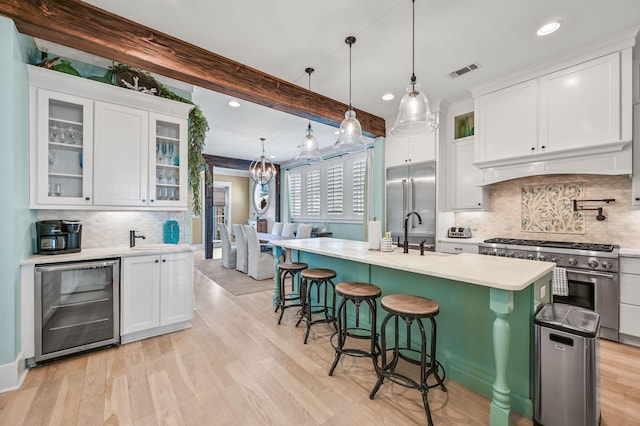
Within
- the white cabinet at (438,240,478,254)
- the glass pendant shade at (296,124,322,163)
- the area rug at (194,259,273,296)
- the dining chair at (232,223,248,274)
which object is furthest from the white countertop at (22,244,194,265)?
the white cabinet at (438,240,478,254)

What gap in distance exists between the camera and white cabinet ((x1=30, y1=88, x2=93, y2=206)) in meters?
2.41

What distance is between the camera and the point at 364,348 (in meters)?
2.55

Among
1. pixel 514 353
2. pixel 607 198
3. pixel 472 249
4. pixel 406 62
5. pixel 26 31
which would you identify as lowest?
pixel 514 353

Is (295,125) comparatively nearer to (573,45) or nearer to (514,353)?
(573,45)

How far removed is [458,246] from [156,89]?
4177 millimetres

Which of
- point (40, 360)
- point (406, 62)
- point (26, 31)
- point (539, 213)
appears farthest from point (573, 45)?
point (40, 360)

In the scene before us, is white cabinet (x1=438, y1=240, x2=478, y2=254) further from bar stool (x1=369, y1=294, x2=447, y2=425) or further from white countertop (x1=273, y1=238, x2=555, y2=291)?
bar stool (x1=369, y1=294, x2=447, y2=425)

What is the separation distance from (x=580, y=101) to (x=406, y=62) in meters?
1.80

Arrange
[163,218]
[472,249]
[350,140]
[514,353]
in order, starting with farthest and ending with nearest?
[472,249]
[163,218]
[350,140]
[514,353]

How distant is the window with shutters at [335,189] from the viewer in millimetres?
6469

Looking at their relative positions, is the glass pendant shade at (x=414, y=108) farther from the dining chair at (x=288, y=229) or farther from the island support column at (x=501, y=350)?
the dining chair at (x=288, y=229)

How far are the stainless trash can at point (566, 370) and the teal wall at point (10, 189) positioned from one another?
3574mm

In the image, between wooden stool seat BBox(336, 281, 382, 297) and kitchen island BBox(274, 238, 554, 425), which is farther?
wooden stool seat BBox(336, 281, 382, 297)

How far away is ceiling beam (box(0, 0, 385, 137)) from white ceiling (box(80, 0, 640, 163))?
9 cm
